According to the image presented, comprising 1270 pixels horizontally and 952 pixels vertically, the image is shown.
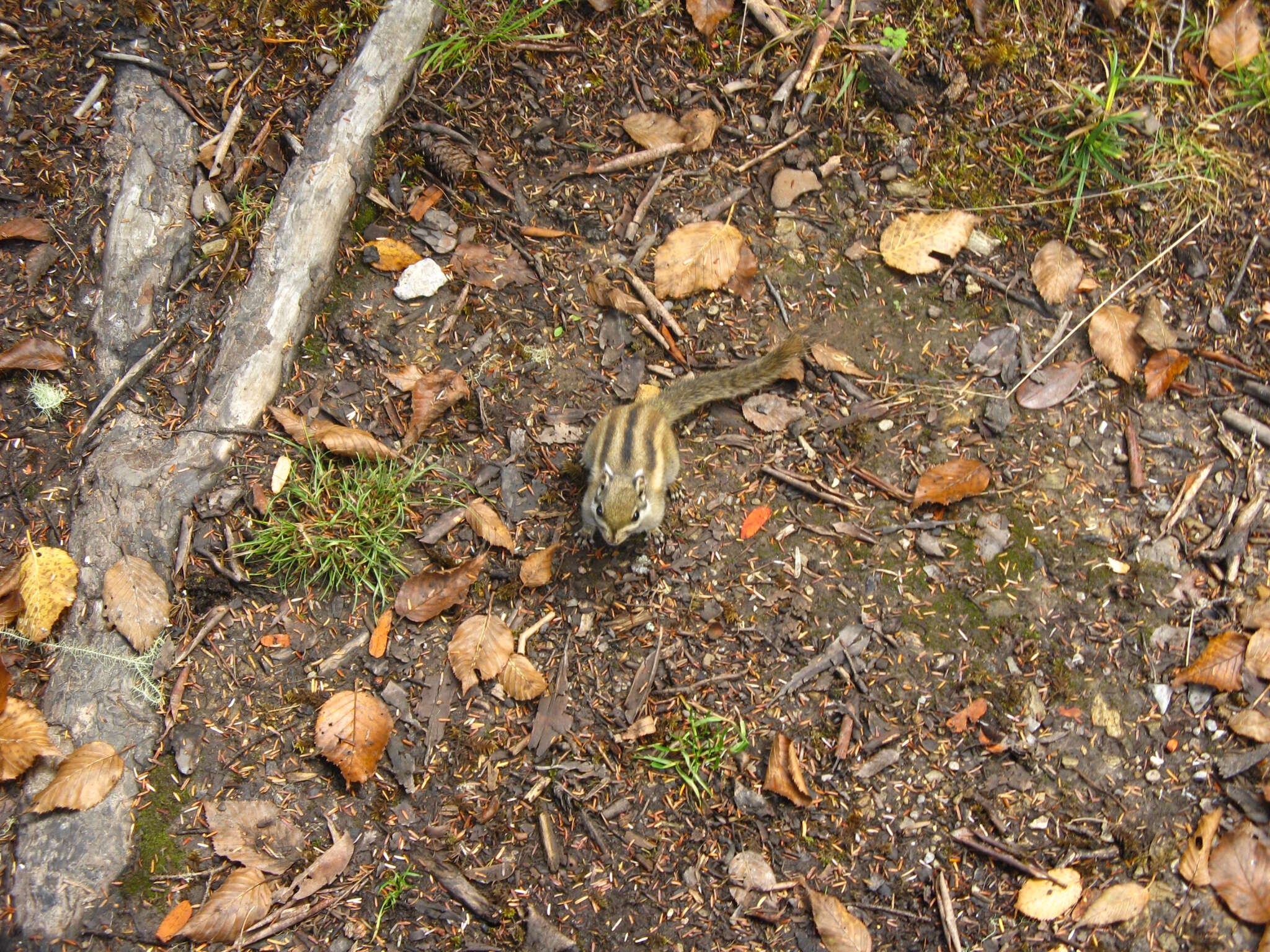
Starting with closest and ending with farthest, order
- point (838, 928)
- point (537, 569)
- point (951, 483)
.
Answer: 1. point (838, 928)
2. point (537, 569)
3. point (951, 483)

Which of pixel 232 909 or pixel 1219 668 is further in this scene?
pixel 1219 668

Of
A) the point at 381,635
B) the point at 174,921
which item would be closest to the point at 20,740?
the point at 174,921


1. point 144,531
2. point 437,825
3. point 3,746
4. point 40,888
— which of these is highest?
point 144,531

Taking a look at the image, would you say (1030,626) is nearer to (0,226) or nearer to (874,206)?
(874,206)

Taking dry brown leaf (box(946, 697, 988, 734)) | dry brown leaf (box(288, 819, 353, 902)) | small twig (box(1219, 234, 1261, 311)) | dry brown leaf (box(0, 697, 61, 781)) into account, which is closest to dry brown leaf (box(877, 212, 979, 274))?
small twig (box(1219, 234, 1261, 311))

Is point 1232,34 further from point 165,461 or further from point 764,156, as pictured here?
point 165,461

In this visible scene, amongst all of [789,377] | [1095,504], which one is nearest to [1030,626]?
[1095,504]

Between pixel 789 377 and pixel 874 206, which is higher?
pixel 874 206
